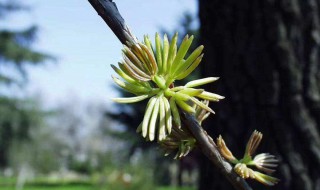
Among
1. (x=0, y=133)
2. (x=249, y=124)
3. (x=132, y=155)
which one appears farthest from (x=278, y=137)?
(x=132, y=155)

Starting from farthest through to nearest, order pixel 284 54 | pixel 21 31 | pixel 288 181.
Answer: pixel 21 31
pixel 284 54
pixel 288 181

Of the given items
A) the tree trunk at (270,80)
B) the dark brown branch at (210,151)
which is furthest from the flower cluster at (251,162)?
the tree trunk at (270,80)

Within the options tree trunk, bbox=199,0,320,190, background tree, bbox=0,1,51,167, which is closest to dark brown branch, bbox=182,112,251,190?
tree trunk, bbox=199,0,320,190

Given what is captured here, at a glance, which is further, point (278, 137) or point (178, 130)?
point (278, 137)

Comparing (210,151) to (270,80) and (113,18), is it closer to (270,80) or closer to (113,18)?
(113,18)

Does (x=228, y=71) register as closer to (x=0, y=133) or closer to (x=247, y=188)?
(x=247, y=188)

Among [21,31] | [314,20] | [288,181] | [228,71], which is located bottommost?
[288,181]

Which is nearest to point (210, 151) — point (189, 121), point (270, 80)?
point (189, 121)
